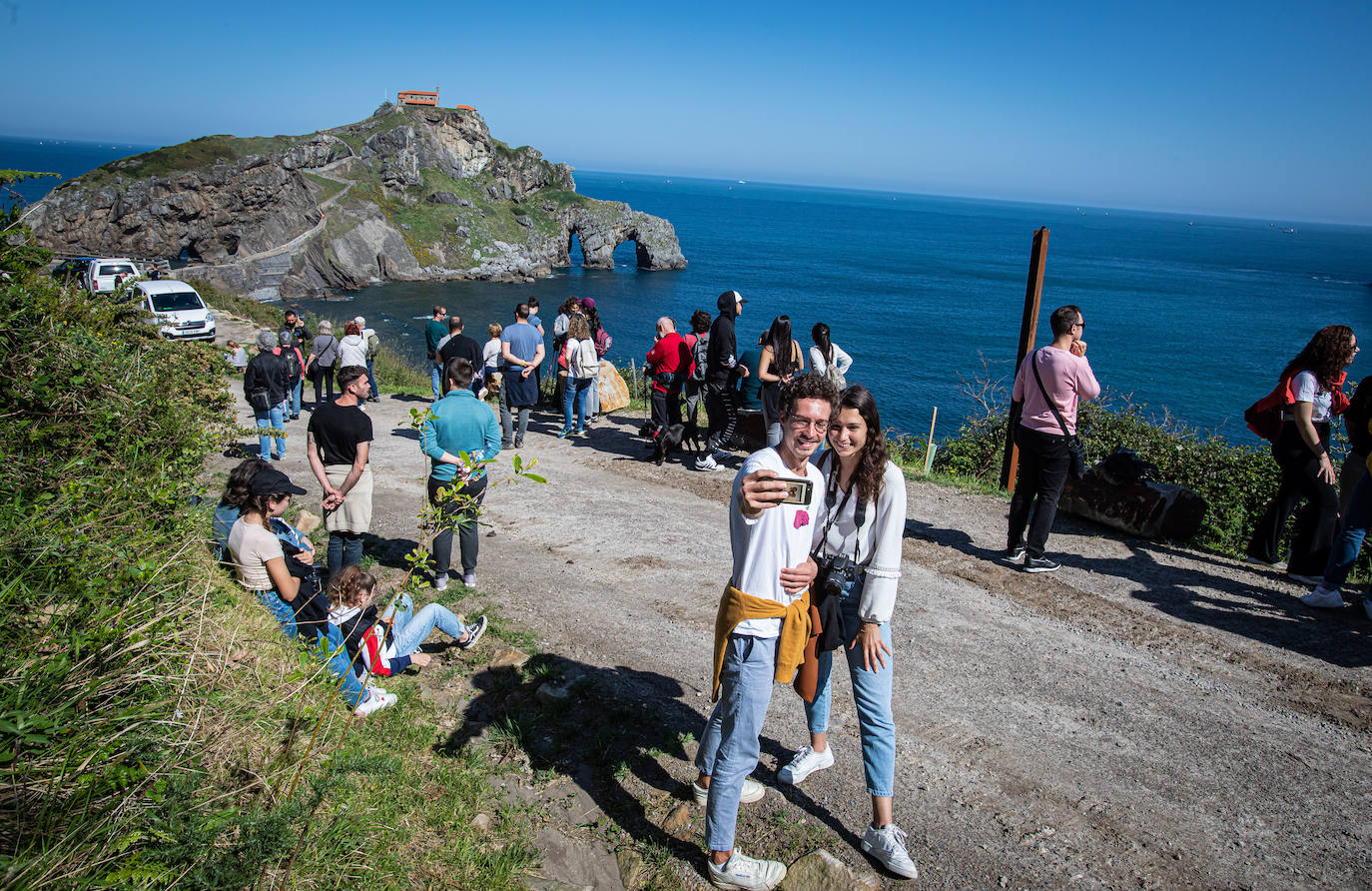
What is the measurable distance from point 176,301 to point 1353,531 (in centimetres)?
2786

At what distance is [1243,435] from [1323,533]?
3550cm

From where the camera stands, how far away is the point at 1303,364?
243 inches

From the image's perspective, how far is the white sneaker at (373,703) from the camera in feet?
14.5

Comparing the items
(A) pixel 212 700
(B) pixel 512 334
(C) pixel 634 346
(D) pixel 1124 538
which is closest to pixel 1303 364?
(D) pixel 1124 538

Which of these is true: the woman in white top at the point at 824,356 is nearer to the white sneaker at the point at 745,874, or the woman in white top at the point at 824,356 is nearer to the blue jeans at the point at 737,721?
the blue jeans at the point at 737,721

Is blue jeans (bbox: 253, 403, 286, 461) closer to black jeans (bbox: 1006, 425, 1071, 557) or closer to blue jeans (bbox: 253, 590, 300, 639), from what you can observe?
blue jeans (bbox: 253, 590, 300, 639)

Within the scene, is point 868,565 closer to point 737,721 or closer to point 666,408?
point 737,721

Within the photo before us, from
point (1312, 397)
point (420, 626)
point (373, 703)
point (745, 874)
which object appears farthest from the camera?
point (1312, 397)

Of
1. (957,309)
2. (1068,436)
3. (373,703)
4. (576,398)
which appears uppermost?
(957,309)

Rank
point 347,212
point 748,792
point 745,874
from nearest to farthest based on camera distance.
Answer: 1. point 745,874
2. point 748,792
3. point 347,212

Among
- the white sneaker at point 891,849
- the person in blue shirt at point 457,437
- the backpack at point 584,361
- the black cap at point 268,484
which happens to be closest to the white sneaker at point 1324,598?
the white sneaker at point 891,849

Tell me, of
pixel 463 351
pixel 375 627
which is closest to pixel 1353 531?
pixel 375 627

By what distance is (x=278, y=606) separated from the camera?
16.4 ft

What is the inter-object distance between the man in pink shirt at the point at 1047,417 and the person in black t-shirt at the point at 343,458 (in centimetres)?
570
